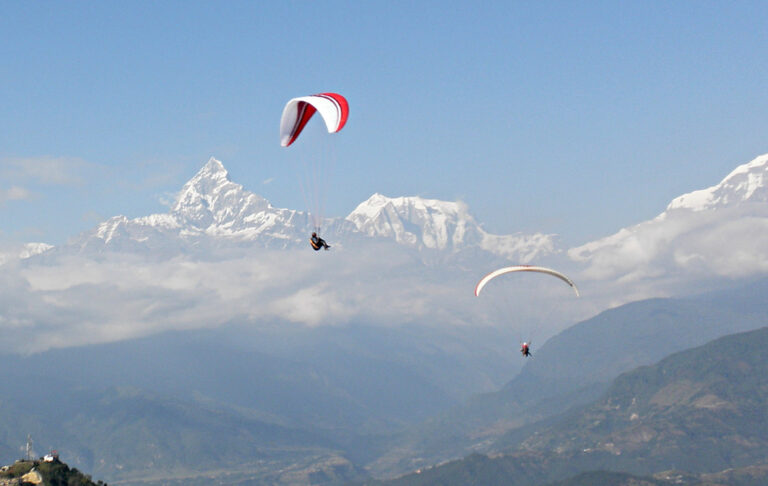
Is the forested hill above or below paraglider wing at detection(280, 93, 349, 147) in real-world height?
below

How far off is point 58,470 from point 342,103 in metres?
134

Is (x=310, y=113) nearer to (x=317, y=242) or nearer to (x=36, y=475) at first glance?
(x=317, y=242)

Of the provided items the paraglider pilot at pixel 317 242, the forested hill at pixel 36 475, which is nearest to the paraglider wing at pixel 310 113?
the paraglider pilot at pixel 317 242

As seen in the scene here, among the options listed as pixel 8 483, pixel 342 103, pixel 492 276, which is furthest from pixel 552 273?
pixel 8 483

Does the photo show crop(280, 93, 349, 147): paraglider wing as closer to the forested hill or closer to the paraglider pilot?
the paraglider pilot

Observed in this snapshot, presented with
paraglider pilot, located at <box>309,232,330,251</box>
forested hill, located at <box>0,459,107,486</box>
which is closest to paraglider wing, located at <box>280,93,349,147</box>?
paraglider pilot, located at <box>309,232,330,251</box>

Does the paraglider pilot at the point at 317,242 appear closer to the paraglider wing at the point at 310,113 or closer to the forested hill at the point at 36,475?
the paraglider wing at the point at 310,113

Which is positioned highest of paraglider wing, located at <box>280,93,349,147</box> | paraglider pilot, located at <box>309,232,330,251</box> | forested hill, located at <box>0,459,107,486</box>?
paraglider wing, located at <box>280,93,349,147</box>

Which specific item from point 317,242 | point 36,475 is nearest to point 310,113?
point 317,242

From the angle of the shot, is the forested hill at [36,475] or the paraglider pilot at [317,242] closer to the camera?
the paraglider pilot at [317,242]

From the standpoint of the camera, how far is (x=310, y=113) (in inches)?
4889

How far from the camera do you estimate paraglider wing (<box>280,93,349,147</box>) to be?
358 ft

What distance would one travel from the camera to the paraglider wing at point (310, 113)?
10912cm

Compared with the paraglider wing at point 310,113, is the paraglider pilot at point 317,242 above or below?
below
